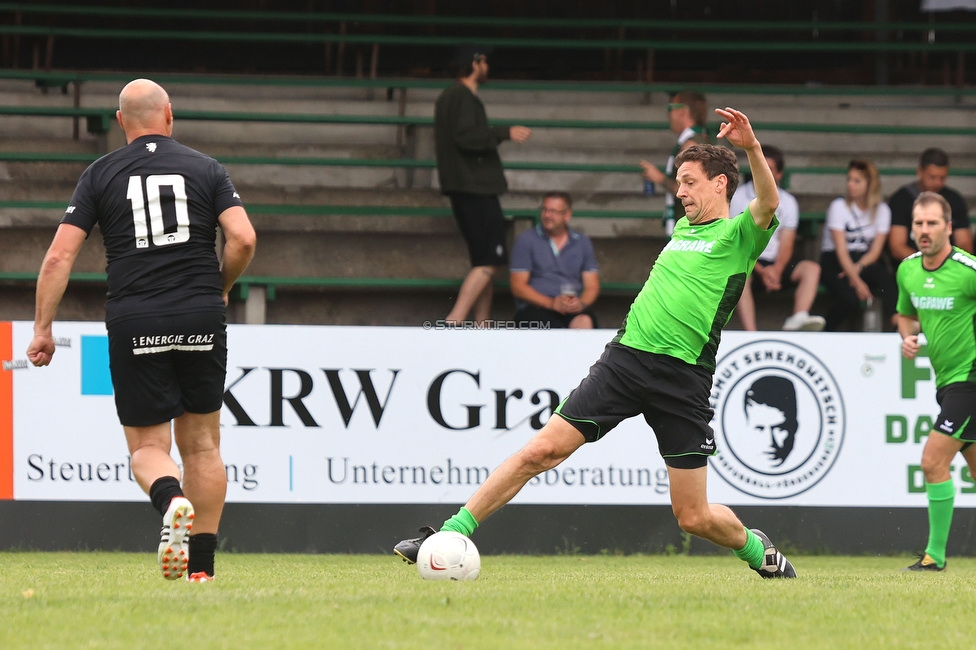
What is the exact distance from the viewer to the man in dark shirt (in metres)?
11.2

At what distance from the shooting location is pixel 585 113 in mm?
14688

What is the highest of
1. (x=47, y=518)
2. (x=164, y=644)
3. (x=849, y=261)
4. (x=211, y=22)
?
(x=211, y=22)

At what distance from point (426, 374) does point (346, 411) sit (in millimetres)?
624

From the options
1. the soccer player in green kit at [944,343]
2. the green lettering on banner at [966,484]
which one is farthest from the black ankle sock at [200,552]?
the green lettering on banner at [966,484]

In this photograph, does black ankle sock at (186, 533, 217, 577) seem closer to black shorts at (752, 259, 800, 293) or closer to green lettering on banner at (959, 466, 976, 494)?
green lettering on banner at (959, 466, 976, 494)

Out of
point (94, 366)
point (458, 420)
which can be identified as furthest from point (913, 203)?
point (94, 366)

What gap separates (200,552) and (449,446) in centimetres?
371

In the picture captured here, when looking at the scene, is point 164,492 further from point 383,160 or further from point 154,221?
point 383,160

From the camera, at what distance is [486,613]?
451 cm

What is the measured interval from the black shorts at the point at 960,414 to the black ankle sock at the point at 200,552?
464 centimetres

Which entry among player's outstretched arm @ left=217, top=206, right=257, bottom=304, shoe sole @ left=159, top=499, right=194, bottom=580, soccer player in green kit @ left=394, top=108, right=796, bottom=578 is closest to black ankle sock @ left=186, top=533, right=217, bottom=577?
shoe sole @ left=159, top=499, right=194, bottom=580

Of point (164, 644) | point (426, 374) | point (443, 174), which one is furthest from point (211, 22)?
point (164, 644)

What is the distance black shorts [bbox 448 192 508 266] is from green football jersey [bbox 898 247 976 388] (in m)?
3.81

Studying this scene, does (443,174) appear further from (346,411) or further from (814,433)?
(814,433)
